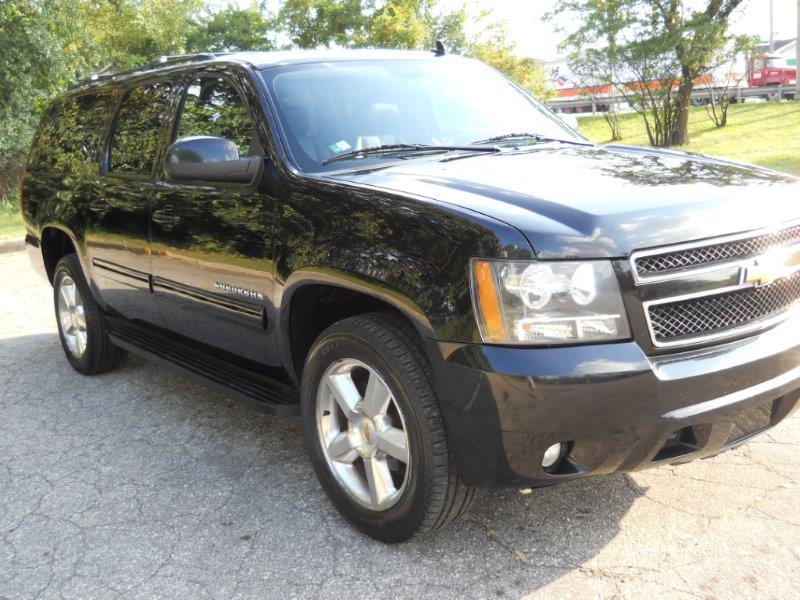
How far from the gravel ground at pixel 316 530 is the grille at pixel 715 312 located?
835mm

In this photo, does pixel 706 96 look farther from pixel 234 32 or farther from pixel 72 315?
pixel 72 315

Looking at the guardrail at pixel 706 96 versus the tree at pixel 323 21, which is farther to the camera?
the tree at pixel 323 21

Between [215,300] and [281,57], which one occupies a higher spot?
[281,57]

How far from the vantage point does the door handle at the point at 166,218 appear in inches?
153

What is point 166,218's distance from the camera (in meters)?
3.95

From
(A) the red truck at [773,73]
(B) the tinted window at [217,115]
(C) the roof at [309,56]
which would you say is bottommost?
(A) the red truck at [773,73]

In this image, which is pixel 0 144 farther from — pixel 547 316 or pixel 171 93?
pixel 547 316

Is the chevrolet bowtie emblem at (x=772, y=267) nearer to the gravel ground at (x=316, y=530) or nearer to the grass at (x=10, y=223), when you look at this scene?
the gravel ground at (x=316, y=530)

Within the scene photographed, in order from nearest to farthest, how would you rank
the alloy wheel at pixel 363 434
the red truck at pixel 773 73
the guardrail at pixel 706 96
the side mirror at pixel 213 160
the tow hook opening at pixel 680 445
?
the tow hook opening at pixel 680 445 < the alloy wheel at pixel 363 434 < the side mirror at pixel 213 160 < the guardrail at pixel 706 96 < the red truck at pixel 773 73

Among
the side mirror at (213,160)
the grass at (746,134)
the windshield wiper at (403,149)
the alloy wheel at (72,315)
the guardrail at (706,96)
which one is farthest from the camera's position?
the guardrail at (706,96)

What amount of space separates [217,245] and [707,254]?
2.02 meters

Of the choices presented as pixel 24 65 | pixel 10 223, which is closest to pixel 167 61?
pixel 10 223

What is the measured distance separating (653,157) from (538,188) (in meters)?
0.88

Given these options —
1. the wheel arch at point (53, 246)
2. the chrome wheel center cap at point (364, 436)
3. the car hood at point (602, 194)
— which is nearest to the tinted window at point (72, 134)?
the wheel arch at point (53, 246)
